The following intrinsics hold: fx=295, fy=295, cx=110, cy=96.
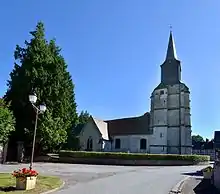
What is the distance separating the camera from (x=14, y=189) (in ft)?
39.9

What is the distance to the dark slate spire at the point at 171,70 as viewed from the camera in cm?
5717

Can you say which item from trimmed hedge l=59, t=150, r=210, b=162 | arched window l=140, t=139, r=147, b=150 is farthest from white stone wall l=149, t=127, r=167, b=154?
trimmed hedge l=59, t=150, r=210, b=162

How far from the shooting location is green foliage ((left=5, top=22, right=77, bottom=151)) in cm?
3472

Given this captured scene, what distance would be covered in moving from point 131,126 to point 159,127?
19.9ft

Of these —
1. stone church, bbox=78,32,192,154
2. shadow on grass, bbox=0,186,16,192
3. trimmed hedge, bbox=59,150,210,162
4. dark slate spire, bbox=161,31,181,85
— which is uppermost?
dark slate spire, bbox=161,31,181,85

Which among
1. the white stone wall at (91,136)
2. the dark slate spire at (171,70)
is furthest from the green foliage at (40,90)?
the dark slate spire at (171,70)

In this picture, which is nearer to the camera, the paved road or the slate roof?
the paved road

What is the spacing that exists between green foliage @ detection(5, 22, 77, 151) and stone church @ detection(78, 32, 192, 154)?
818 inches

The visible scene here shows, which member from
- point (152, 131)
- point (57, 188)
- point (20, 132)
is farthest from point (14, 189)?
point (152, 131)

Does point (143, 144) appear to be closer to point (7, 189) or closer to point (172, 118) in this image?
point (172, 118)

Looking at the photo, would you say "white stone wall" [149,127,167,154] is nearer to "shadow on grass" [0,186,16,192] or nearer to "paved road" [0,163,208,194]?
"paved road" [0,163,208,194]

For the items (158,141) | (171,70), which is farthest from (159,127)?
(171,70)

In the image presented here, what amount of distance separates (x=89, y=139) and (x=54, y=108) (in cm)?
2337

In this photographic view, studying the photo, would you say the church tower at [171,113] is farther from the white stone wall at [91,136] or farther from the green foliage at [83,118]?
the green foliage at [83,118]
